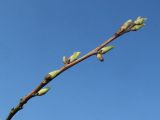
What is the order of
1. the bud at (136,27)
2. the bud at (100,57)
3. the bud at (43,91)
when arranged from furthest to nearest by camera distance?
the bud at (100,57) < the bud at (136,27) < the bud at (43,91)

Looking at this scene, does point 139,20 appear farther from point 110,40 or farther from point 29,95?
point 29,95

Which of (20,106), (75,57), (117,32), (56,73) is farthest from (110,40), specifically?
(20,106)

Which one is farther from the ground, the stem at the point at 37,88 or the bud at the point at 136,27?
the bud at the point at 136,27

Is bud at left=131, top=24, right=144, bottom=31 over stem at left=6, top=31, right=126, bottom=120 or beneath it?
over

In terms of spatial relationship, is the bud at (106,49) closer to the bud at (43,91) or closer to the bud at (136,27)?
the bud at (136,27)

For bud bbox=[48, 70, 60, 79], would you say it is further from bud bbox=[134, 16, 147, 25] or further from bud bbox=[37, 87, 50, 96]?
bud bbox=[134, 16, 147, 25]

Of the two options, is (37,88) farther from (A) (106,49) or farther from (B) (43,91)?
(A) (106,49)

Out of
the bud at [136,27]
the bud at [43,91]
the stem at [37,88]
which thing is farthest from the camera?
the bud at [136,27]

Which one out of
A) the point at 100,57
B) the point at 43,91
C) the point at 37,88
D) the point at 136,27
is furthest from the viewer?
the point at 100,57

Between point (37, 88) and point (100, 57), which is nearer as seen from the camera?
point (37, 88)

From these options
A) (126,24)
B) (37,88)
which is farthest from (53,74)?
(126,24)

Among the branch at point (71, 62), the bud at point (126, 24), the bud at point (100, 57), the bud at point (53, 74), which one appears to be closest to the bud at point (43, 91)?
the branch at point (71, 62)

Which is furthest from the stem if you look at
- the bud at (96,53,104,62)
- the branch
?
the bud at (96,53,104,62)
